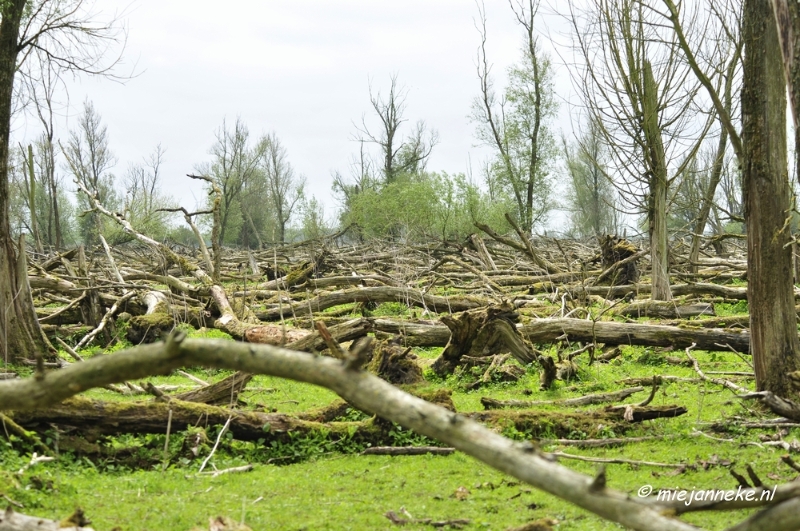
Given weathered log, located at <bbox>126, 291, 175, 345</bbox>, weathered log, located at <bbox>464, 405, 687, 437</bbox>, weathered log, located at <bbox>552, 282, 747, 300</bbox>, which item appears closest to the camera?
weathered log, located at <bbox>464, 405, 687, 437</bbox>

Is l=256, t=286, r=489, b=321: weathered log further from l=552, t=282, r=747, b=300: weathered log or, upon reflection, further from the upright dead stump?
the upright dead stump

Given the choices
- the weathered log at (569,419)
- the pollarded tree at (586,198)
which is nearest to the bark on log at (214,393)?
the weathered log at (569,419)

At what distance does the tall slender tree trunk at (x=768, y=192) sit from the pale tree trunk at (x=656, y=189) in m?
5.53

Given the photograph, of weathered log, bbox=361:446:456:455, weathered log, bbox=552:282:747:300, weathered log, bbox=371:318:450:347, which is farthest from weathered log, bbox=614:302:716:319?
weathered log, bbox=361:446:456:455

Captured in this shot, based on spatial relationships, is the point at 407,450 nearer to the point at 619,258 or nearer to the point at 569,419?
the point at 569,419

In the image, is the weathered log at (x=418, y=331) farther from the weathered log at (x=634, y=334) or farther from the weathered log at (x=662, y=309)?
the weathered log at (x=662, y=309)

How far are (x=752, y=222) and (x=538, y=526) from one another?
443 cm

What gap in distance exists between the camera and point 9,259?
10.1m

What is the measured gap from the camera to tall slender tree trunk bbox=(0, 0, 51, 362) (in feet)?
33.0

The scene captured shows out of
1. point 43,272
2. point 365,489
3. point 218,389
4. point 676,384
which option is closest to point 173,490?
point 365,489

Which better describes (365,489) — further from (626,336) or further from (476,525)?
(626,336)

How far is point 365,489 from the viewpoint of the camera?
18.4ft

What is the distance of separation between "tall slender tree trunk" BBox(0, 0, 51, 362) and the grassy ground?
16.2 feet

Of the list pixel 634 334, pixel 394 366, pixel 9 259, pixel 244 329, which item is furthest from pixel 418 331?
pixel 9 259
